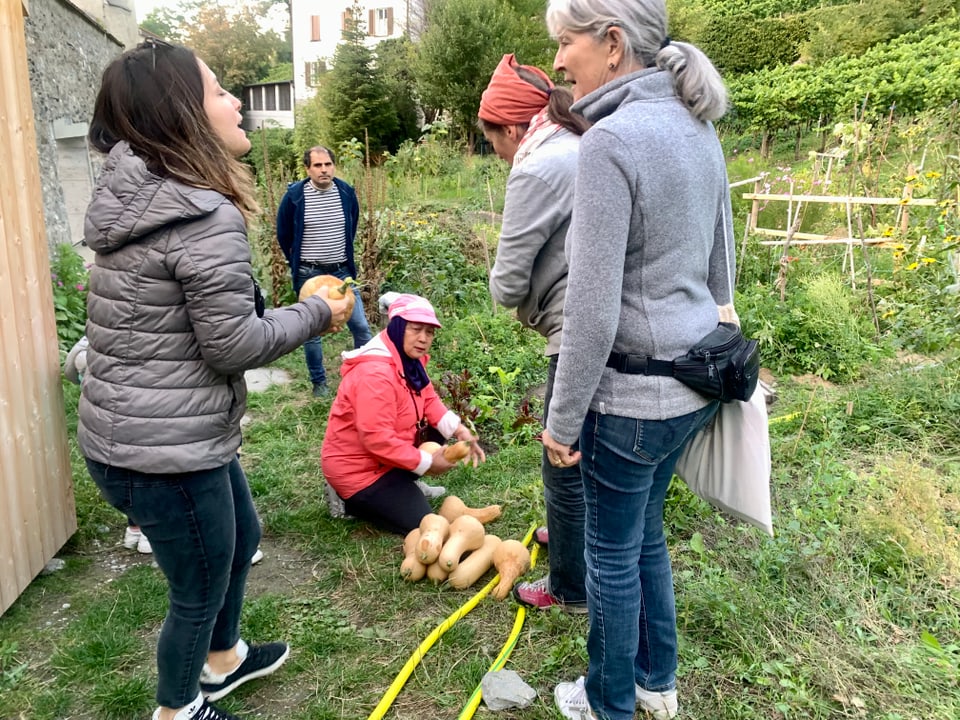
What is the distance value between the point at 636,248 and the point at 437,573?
1.92 meters

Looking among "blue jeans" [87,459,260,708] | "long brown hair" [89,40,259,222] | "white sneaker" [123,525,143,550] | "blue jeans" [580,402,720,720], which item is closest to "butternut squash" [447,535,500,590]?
"blue jeans" [580,402,720,720]

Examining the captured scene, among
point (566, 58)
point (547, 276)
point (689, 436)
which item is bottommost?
point (689, 436)

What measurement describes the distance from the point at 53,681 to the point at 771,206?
9.15 m

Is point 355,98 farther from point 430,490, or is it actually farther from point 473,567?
point 473,567

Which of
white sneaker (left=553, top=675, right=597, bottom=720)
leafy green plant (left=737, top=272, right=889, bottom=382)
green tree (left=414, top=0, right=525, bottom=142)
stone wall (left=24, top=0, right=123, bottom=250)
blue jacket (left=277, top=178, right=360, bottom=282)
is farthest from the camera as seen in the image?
green tree (left=414, top=0, right=525, bottom=142)

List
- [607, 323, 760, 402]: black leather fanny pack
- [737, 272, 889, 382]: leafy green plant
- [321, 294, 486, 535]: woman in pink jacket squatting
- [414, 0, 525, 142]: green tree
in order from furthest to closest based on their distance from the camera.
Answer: [414, 0, 525, 142]: green tree, [737, 272, 889, 382]: leafy green plant, [321, 294, 486, 535]: woman in pink jacket squatting, [607, 323, 760, 402]: black leather fanny pack

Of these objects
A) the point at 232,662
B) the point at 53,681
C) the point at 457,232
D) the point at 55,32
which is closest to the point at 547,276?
the point at 232,662

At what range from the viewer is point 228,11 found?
47.8 metres

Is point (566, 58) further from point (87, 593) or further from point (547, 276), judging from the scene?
point (87, 593)

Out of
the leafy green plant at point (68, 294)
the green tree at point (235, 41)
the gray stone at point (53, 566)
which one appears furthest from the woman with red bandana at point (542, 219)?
the green tree at point (235, 41)

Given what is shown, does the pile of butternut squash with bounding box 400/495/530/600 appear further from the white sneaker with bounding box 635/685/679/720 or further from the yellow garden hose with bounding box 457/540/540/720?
the white sneaker with bounding box 635/685/679/720

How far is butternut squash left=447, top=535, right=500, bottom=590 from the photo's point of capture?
3.07 meters

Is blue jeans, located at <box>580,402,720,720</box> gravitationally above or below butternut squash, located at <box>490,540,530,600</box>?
above

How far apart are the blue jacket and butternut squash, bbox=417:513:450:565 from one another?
3.13 meters
